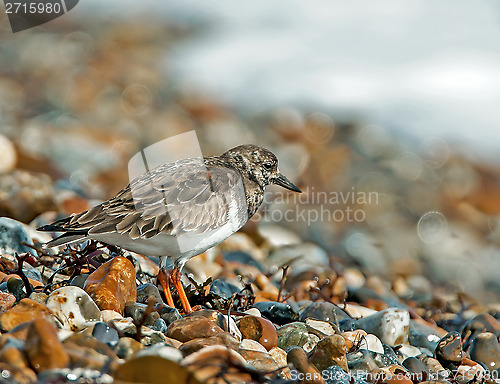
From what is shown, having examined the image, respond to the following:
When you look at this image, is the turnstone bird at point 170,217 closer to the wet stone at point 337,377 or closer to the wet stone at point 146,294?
the wet stone at point 146,294

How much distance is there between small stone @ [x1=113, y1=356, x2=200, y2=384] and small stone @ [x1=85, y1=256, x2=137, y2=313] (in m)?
0.74

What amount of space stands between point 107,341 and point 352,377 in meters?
0.94

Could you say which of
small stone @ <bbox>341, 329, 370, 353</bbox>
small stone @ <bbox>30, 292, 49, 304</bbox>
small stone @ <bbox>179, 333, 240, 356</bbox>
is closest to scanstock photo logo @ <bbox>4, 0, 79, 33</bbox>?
small stone @ <bbox>30, 292, 49, 304</bbox>

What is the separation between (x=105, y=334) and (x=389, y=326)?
1.53 metres

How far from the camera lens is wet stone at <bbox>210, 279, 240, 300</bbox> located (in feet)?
10.8

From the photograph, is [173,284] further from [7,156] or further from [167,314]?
[7,156]

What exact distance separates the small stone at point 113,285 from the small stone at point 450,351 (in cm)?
147

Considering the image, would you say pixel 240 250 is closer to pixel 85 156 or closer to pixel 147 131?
pixel 85 156

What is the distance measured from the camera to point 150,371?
1.76 m

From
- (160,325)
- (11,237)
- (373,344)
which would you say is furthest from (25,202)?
(373,344)

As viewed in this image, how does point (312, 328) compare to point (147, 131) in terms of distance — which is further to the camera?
point (147, 131)

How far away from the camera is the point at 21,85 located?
7.71m

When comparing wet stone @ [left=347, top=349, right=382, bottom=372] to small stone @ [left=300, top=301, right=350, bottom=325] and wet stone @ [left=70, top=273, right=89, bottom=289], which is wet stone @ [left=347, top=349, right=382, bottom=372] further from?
wet stone @ [left=70, top=273, right=89, bottom=289]

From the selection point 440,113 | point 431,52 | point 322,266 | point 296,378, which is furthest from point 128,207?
point 431,52
